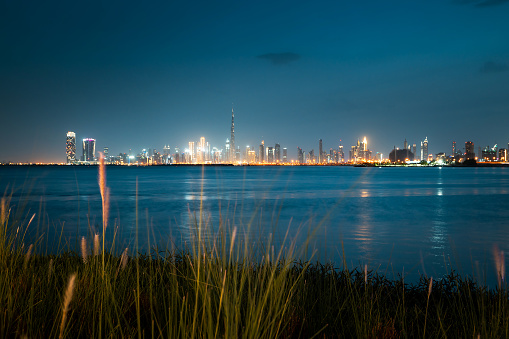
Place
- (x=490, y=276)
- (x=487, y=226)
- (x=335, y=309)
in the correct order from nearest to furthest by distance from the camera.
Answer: (x=335, y=309), (x=490, y=276), (x=487, y=226)

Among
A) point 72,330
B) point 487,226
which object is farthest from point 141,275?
point 487,226

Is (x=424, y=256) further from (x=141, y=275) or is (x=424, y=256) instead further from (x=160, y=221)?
(x=160, y=221)

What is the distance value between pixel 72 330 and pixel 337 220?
1742cm

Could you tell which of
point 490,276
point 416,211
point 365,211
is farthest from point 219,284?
point 416,211

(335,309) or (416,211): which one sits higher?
(335,309)

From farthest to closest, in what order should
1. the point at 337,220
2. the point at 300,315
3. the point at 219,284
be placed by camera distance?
the point at 337,220, the point at 300,315, the point at 219,284

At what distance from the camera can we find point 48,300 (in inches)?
131

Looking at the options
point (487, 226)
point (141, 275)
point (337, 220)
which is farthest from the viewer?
point (337, 220)

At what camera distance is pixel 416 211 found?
2319 cm

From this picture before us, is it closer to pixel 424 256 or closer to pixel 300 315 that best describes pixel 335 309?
pixel 300 315

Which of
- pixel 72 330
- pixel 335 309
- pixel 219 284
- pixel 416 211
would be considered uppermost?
pixel 219 284

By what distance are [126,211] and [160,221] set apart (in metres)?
6.30

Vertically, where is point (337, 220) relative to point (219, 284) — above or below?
below

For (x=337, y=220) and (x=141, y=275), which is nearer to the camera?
(x=141, y=275)
